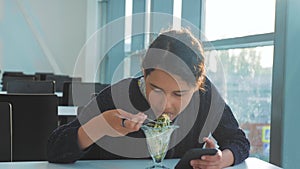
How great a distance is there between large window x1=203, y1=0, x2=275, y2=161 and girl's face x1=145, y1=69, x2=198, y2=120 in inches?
47.9

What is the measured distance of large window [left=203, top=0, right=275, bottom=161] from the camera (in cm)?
260

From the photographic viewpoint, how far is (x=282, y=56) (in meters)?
1.95

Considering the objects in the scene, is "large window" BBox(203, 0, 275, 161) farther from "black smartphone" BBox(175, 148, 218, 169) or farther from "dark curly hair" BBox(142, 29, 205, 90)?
"black smartphone" BBox(175, 148, 218, 169)

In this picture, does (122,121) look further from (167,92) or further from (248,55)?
(248,55)

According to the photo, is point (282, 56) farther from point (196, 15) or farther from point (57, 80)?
point (57, 80)

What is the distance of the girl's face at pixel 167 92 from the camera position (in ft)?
4.18

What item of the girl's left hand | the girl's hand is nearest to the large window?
the girl's left hand

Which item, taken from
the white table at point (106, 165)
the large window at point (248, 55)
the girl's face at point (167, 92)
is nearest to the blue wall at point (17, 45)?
the large window at point (248, 55)

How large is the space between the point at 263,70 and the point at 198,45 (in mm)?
1349

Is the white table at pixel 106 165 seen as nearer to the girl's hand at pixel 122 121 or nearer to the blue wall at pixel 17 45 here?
the girl's hand at pixel 122 121

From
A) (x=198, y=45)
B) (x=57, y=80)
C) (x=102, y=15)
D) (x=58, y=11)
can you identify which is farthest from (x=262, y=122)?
(x=58, y=11)

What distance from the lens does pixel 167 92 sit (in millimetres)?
1271

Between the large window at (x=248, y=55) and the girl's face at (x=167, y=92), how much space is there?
4.00 ft

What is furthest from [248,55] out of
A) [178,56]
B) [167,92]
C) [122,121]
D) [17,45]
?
[17,45]
